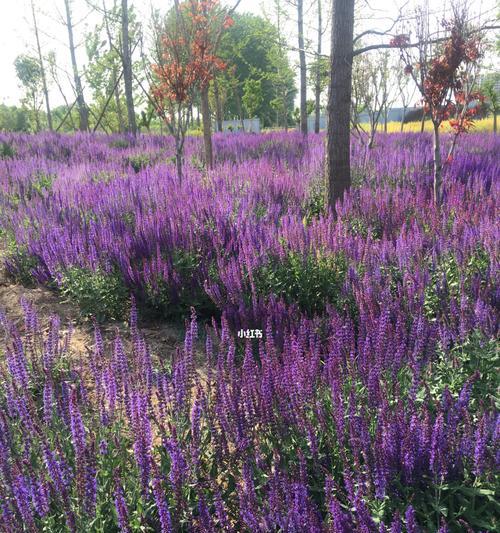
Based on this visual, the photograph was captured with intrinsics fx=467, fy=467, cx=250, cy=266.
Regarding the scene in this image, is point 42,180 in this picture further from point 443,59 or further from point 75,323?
point 443,59

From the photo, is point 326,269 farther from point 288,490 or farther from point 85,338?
point 288,490

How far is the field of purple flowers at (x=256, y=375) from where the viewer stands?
→ 173cm

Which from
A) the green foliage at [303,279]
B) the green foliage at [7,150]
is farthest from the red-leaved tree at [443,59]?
the green foliage at [7,150]

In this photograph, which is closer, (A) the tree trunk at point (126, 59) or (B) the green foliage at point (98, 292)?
(B) the green foliage at point (98, 292)

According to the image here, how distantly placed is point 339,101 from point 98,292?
3.65 metres

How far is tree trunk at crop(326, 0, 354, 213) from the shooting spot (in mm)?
5434

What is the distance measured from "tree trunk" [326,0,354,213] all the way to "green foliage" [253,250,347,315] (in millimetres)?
2129

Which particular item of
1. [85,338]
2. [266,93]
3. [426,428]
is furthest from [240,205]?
[266,93]

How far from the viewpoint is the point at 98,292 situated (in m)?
4.01

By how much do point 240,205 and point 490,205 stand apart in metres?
2.79

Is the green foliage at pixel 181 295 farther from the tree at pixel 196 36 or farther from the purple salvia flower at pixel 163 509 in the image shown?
the tree at pixel 196 36

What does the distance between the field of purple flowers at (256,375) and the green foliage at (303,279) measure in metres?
0.02

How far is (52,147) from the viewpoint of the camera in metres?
12.7

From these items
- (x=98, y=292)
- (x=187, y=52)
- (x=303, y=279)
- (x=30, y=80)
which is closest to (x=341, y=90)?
(x=187, y=52)
